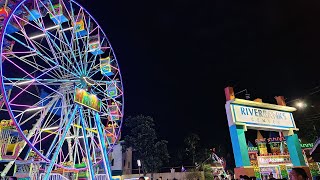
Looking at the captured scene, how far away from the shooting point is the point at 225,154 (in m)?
48.7

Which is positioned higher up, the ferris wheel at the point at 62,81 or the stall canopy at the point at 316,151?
the ferris wheel at the point at 62,81

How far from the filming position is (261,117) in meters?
15.5

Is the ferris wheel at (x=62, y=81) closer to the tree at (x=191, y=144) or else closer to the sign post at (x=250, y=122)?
the sign post at (x=250, y=122)

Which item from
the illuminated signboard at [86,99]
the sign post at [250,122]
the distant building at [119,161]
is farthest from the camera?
the distant building at [119,161]

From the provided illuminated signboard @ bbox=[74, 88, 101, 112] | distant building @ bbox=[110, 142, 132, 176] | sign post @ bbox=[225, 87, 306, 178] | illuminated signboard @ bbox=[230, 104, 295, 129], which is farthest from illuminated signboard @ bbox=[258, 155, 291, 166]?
distant building @ bbox=[110, 142, 132, 176]

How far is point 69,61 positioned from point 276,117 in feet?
42.8

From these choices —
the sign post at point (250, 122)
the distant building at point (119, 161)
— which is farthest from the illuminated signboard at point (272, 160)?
the distant building at point (119, 161)

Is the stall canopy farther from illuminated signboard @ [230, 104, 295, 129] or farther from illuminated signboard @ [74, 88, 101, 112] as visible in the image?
illuminated signboard @ [74, 88, 101, 112]

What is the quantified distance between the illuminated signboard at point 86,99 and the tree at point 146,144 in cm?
1623

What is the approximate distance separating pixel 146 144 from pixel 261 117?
17.9 meters

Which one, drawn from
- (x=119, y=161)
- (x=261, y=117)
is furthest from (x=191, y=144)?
(x=261, y=117)

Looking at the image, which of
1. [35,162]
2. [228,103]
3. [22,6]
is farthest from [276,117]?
[22,6]

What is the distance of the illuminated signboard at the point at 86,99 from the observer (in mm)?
14005

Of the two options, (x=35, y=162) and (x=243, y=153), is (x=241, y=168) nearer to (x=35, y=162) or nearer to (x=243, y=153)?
(x=243, y=153)
